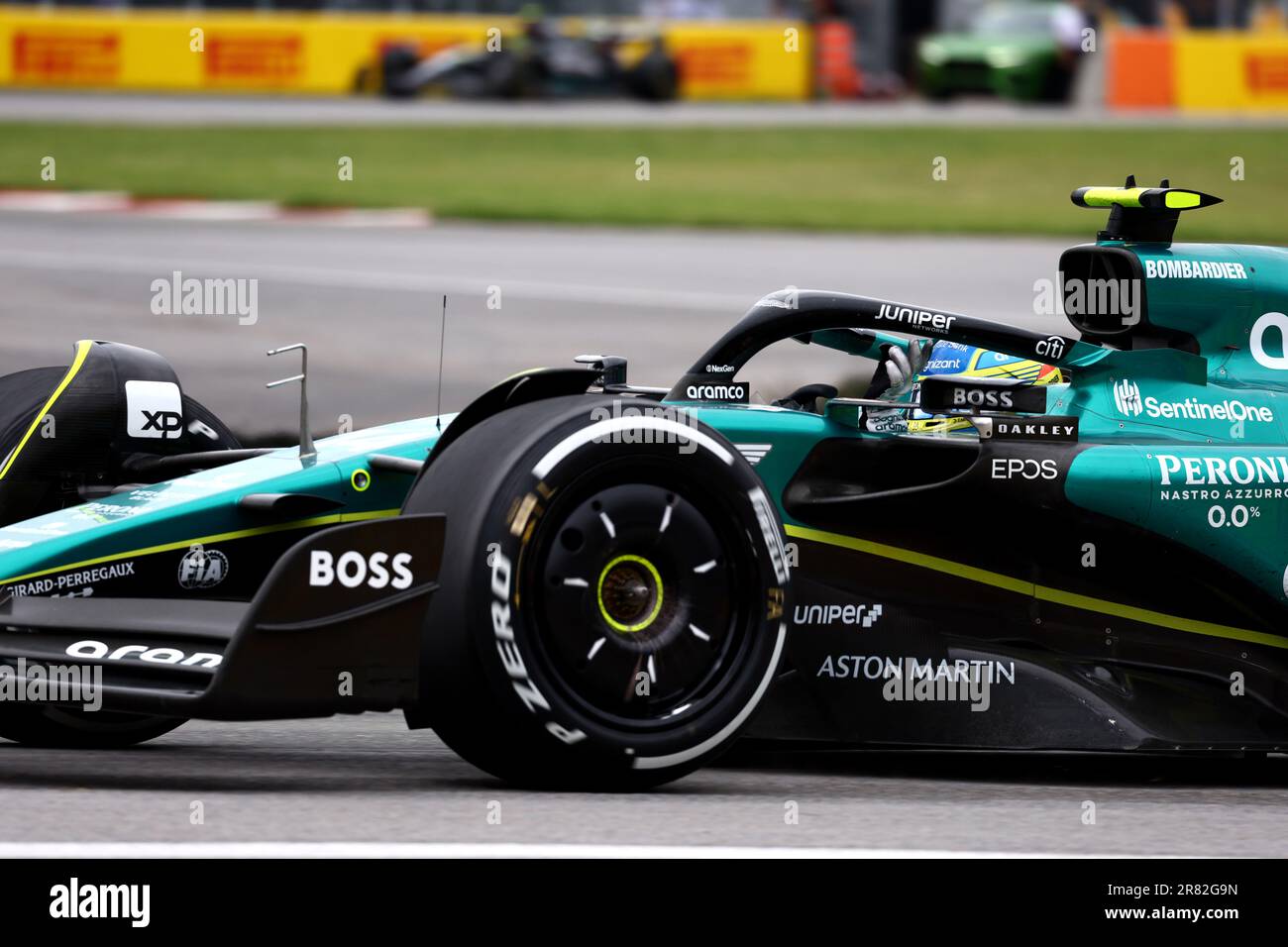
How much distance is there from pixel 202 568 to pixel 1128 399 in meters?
2.35

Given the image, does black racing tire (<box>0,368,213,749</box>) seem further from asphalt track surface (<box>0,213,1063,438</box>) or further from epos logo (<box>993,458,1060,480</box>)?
asphalt track surface (<box>0,213,1063,438</box>)

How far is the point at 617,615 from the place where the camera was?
4.34m

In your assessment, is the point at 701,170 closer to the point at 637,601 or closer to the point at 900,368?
the point at 900,368

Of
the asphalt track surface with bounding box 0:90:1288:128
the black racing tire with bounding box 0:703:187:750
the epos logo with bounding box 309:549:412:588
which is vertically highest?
the asphalt track surface with bounding box 0:90:1288:128

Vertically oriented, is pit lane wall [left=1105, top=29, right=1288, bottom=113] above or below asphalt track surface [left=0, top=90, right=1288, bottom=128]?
above

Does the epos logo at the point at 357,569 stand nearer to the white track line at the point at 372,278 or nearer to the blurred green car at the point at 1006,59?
the white track line at the point at 372,278

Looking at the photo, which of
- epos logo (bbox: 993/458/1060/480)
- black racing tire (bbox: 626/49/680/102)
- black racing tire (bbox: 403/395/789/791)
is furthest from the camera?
black racing tire (bbox: 626/49/680/102)

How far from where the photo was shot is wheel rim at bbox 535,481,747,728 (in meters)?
4.25

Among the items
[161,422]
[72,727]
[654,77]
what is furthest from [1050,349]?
[654,77]

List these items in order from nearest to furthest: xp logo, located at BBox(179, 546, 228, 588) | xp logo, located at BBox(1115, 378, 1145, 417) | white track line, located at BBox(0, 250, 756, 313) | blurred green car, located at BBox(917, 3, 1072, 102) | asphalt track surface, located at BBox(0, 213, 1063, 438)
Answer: xp logo, located at BBox(179, 546, 228, 588), xp logo, located at BBox(1115, 378, 1145, 417), asphalt track surface, located at BBox(0, 213, 1063, 438), white track line, located at BBox(0, 250, 756, 313), blurred green car, located at BBox(917, 3, 1072, 102)

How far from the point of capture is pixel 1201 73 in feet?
117

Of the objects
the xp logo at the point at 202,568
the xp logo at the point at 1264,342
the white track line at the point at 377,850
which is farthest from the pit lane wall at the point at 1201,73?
the white track line at the point at 377,850
